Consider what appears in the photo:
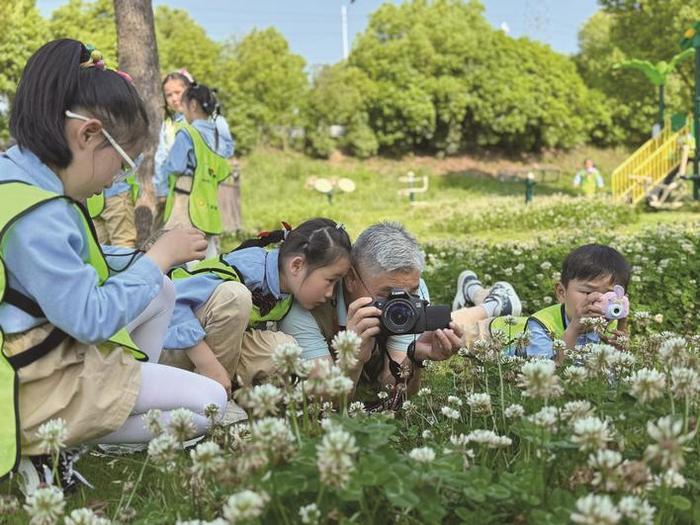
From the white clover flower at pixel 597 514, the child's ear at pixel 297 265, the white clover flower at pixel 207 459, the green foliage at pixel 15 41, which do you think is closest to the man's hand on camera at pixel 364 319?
the child's ear at pixel 297 265

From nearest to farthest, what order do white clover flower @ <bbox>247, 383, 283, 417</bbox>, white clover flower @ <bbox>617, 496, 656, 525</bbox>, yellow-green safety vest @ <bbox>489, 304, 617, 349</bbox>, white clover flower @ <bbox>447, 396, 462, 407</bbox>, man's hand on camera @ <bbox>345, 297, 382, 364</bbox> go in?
white clover flower @ <bbox>617, 496, 656, 525</bbox> → white clover flower @ <bbox>247, 383, 283, 417</bbox> → white clover flower @ <bbox>447, 396, 462, 407</bbox> → man's hand on camera @ <bbox>345, 297, 382, 364</bbox> → yellow-green safety vest @ <bbox>489, 304, 617, 349</bbox>

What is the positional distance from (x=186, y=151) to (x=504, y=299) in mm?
2733

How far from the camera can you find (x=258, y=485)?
1.84 meters

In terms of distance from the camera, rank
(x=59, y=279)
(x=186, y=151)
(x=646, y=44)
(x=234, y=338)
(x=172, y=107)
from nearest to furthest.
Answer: (x=59, y=279) → (x=234, y=338) → (x=186, y=151) → (x=172, y=107) → (x=646, y=44)

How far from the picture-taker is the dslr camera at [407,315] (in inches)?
130

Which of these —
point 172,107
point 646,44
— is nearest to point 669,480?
point 172,107

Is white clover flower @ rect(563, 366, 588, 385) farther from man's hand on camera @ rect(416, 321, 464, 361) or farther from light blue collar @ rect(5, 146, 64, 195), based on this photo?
light blue collar @ rect(5, 146, 64, 195)

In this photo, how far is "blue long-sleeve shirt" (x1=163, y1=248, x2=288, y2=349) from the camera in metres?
3.83

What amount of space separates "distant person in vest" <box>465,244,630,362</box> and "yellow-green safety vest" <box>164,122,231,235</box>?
3160mm

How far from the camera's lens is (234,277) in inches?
160

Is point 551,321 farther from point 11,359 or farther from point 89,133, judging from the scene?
point 11,359

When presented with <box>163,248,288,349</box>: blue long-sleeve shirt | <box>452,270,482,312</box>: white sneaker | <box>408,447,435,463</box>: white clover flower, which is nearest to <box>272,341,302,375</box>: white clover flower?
<box>408,447,435,463</box>: white clover flower

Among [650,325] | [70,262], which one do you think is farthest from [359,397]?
[650,325]

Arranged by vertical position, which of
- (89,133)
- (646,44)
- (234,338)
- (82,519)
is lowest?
(234,338)
